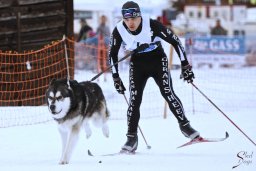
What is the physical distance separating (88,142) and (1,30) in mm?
4126

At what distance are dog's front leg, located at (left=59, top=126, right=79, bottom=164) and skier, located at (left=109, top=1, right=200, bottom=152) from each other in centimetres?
63

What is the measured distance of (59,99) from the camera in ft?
18.7

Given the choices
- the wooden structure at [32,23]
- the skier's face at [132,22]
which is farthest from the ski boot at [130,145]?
the wooden structure at [32,23]

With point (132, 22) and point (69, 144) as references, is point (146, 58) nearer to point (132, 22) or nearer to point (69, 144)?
point (132, 22)

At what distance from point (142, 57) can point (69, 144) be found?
116 cm

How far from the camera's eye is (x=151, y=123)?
882 cm

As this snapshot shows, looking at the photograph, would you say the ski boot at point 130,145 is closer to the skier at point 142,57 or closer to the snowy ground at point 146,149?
the skier at point 142,57

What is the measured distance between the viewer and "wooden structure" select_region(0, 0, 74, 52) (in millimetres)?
10688

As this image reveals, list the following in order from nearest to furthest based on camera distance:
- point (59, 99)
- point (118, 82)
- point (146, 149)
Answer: point (59, 99) < point (118, 82) < point (146, 149)

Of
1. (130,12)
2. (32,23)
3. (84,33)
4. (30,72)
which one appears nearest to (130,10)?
(130,12)

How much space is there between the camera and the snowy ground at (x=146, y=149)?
5.47 m

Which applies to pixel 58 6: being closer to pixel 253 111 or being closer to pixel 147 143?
pixel 253 111

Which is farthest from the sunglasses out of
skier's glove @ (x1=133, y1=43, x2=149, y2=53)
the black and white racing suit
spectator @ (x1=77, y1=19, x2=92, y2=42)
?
spectator @ (x1=77, y1=19, x2=92, y2=42)

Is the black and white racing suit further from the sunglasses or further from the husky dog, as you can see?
the husky dog
